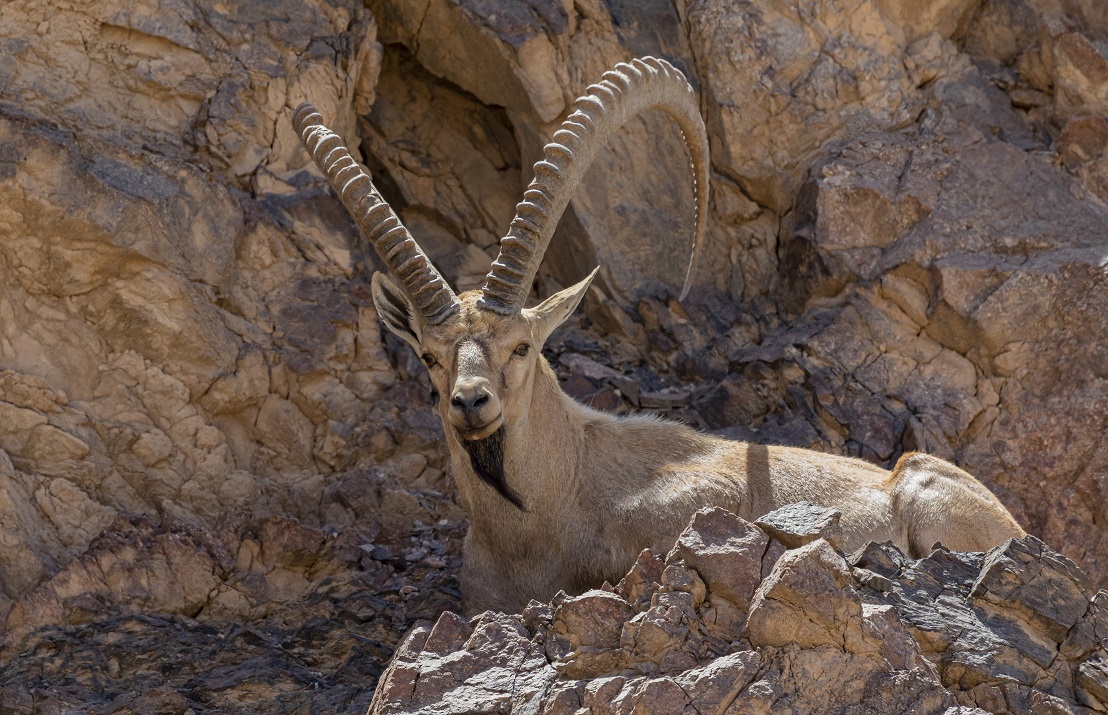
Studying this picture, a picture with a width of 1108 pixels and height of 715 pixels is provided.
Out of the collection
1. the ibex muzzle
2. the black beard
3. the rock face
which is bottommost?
the rock face

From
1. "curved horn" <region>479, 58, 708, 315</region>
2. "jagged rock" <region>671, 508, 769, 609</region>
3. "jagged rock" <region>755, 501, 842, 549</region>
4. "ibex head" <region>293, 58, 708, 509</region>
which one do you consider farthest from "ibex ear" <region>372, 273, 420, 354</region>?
"jagged rock" <region>755, 501, 842, 549</region>

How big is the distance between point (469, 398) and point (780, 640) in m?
2.54

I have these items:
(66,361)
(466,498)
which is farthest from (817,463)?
(66,361)

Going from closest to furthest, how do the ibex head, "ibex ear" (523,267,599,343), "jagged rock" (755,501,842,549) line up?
"jagged rock" (755,501,842,549), the ibex head, "ibex ear" (523,267,599,343)

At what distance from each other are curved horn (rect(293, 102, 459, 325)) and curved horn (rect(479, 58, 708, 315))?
1.08 feet

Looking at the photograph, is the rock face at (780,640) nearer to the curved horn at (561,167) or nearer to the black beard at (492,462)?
the black beard at (492,462)

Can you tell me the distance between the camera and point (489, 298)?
8.16m

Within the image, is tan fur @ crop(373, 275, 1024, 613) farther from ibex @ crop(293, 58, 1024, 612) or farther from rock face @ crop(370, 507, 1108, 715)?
rock face @ crop(370, 507, 1108, 715)

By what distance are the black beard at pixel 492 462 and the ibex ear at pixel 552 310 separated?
0.88 meters

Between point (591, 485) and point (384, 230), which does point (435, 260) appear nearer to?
point (384, 230)

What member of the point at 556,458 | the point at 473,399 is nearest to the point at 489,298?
the point at 473,399

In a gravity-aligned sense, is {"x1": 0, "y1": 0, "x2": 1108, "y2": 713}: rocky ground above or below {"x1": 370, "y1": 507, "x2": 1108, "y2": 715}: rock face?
above

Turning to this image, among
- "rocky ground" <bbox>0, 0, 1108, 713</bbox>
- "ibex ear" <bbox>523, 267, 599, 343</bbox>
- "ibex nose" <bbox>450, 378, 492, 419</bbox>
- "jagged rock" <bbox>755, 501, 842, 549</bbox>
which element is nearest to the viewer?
"jagged rock" <bbox>755, 501, 842, 549</bbox>

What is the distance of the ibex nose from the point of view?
290 inches
